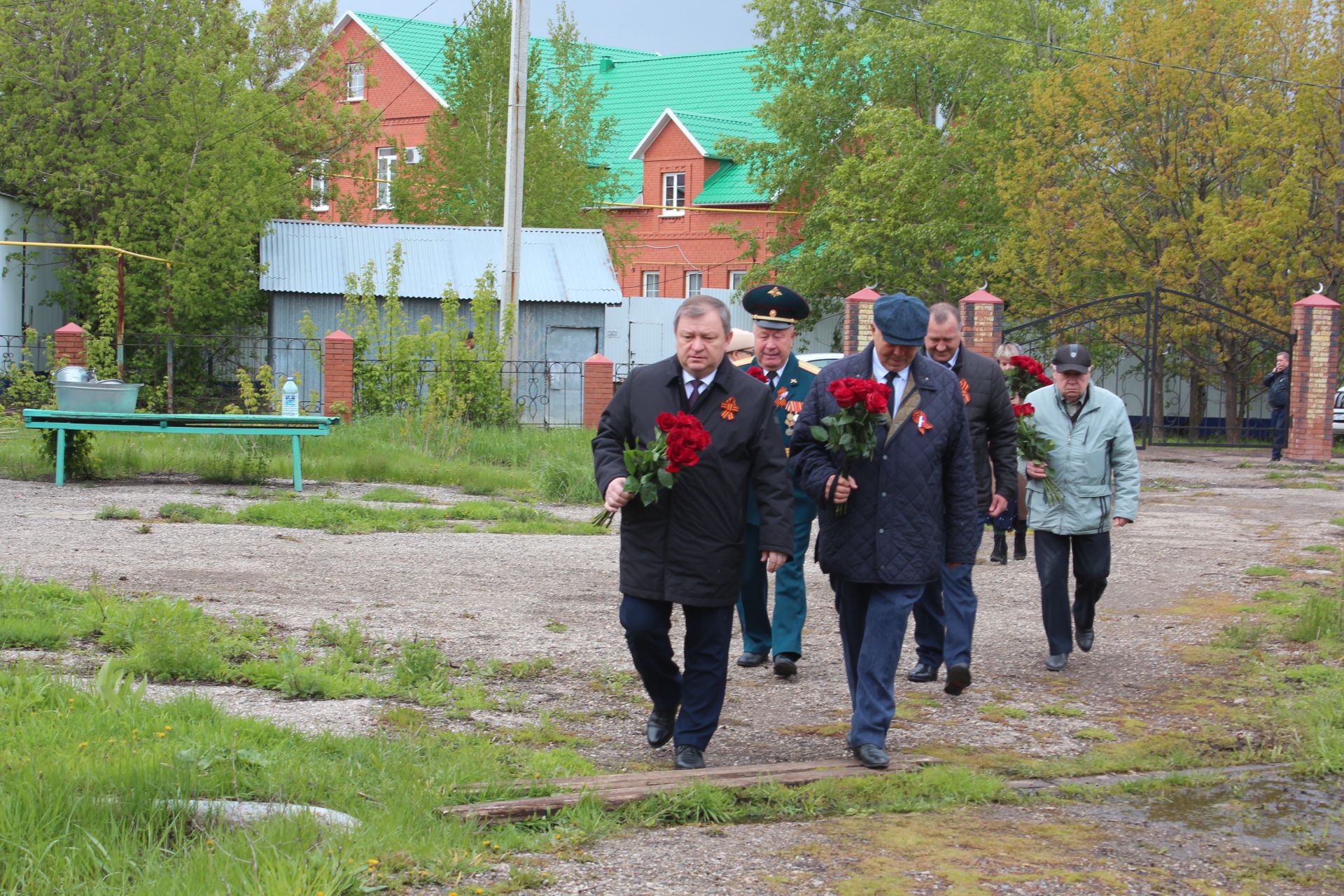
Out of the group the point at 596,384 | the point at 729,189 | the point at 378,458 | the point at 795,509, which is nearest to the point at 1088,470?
the point at 795,509

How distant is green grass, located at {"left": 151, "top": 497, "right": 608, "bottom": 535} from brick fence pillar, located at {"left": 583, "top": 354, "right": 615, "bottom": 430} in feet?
25.4

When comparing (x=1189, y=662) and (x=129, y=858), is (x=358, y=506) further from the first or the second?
(x=129, y=858)

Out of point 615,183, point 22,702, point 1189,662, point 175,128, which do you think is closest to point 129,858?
point 22,702

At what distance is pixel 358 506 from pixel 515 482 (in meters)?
3.24

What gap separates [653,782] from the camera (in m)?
4.82

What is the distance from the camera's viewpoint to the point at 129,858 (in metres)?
3.79

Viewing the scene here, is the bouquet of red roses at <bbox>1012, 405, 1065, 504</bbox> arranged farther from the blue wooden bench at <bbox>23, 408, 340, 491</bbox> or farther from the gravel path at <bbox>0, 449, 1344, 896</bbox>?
the blue wooden bench at <bbox>23, 408, 340, 491</bbox>

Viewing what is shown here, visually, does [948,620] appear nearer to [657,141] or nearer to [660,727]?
[660,727]

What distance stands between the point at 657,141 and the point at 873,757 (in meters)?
41.2

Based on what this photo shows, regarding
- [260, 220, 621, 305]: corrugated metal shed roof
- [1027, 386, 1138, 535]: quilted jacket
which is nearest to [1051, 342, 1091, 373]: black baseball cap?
[1027, 386, 1138, 535]: quilted jacket

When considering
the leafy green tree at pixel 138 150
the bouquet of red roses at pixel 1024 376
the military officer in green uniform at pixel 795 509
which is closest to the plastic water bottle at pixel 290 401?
the bouquet of red roses at pixel 1024 376

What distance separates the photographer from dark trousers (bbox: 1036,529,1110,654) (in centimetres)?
734

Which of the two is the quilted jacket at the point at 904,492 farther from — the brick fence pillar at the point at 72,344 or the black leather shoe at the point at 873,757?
the brick fence pillar at the point at 72,344

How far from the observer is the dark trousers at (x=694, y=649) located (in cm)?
527
